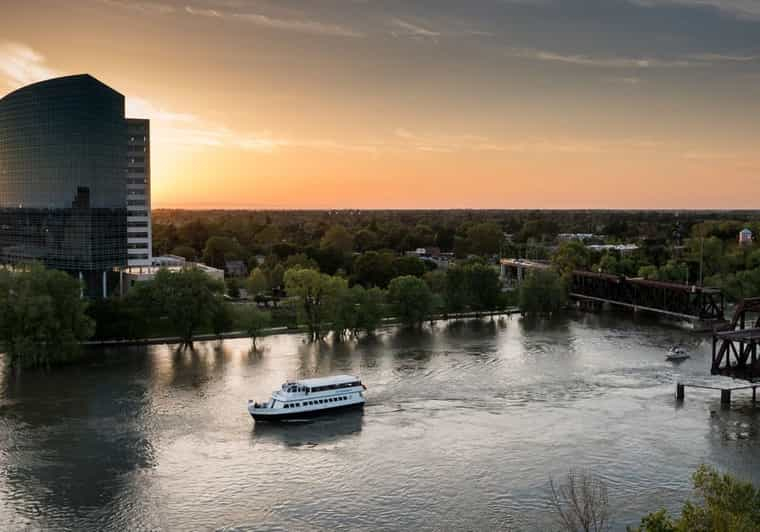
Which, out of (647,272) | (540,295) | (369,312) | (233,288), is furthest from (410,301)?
(647,272)

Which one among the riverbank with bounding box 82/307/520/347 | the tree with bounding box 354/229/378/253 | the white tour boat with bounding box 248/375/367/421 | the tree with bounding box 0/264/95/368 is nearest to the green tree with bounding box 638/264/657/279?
the riverbank with bounding box 82/307/520/347

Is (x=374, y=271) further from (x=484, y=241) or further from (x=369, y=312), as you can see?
(x=484, y=241)

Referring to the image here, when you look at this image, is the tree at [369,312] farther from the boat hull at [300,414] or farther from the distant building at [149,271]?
the boat hull at [300,414]

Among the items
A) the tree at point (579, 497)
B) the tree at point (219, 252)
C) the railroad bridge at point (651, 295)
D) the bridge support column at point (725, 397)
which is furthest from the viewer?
the tree at point (219, 252)

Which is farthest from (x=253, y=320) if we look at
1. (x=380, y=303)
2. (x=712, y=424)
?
(x=712, y=424)

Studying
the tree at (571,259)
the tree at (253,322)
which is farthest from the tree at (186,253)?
the tree at (253,322)

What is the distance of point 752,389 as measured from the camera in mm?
36812

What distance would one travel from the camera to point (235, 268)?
9594cm

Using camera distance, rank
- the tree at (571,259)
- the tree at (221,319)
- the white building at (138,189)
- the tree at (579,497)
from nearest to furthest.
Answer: the tree at (579,497) < the tree at (221,319) < the white building at (138,189) < the tree at (571,259)

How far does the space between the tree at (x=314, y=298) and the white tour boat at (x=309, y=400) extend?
18982 mm

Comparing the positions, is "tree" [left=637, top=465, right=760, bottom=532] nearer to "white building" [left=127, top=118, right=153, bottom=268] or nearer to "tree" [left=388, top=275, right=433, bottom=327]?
"tree" [left=388, top=275, right=433, bottom=327]

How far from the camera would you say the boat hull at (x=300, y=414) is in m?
31.8

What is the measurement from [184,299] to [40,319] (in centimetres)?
918

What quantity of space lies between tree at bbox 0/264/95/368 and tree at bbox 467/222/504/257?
8744 centimetres
